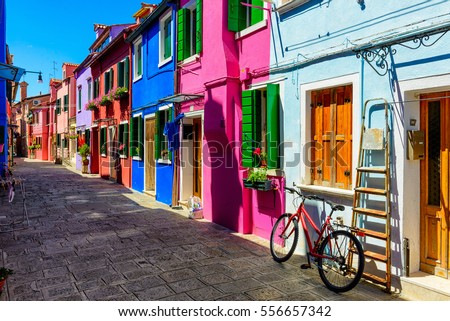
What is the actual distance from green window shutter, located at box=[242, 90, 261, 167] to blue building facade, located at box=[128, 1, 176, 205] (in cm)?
370

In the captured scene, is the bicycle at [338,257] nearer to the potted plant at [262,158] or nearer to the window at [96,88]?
the potted plant at [262,158]

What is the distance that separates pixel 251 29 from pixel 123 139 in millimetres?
10155

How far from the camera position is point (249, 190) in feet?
24.1

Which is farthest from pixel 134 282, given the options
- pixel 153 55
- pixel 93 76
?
pixel 93 76

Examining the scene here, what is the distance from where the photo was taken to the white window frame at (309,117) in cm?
500

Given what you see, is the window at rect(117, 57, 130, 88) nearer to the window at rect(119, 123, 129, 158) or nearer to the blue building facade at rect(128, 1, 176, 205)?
the blue building facade at rect(128, 1, 176, 205)

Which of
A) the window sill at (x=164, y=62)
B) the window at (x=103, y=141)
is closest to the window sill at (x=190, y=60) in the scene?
the window sill at (x=164, y=62)

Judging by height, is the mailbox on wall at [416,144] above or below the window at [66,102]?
below

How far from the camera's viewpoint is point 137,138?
14.1 metres

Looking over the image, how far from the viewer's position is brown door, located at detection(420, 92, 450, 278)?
4.25 metres

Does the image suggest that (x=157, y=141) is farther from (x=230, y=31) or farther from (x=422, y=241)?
(x=422, y=241)

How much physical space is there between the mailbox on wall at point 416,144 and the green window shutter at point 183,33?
22.5 ft

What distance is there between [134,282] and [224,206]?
140 inches

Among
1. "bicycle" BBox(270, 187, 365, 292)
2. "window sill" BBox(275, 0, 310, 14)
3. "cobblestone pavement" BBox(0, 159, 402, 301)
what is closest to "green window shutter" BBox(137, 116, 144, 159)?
"cobblestone pavement" BBox(0, 159, 402, 301)
